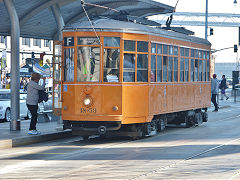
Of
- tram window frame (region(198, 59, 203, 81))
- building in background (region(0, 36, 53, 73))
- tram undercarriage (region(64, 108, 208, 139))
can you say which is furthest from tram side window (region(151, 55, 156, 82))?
building in background (region(0, 36, 53, 73))

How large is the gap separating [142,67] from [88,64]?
1.54 m

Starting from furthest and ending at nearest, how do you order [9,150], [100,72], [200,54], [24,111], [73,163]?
[24,111]
[200,54]
[100,72]
[9,150]
[73,163]

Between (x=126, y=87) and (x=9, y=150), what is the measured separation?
3.46 metres

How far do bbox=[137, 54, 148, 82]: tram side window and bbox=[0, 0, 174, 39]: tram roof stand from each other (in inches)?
97.8

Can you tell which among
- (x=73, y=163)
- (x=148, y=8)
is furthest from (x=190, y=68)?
(x=73, y=163)

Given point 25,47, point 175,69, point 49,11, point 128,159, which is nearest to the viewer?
point 128,159

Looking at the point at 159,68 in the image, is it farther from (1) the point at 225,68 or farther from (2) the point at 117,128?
(1) the point at 225,68

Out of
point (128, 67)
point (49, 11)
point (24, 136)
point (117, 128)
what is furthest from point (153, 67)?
point (49, 11)

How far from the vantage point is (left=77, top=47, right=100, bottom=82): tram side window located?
15891 mm

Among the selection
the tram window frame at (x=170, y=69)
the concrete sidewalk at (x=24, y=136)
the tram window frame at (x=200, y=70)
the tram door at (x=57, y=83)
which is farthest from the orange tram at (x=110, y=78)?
the tram window frame at (x=200, y=70)

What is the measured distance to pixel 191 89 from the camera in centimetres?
2080

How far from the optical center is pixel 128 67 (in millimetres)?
16125

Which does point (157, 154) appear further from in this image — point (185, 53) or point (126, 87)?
point (185, 53)

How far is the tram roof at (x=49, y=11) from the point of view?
737 inches
